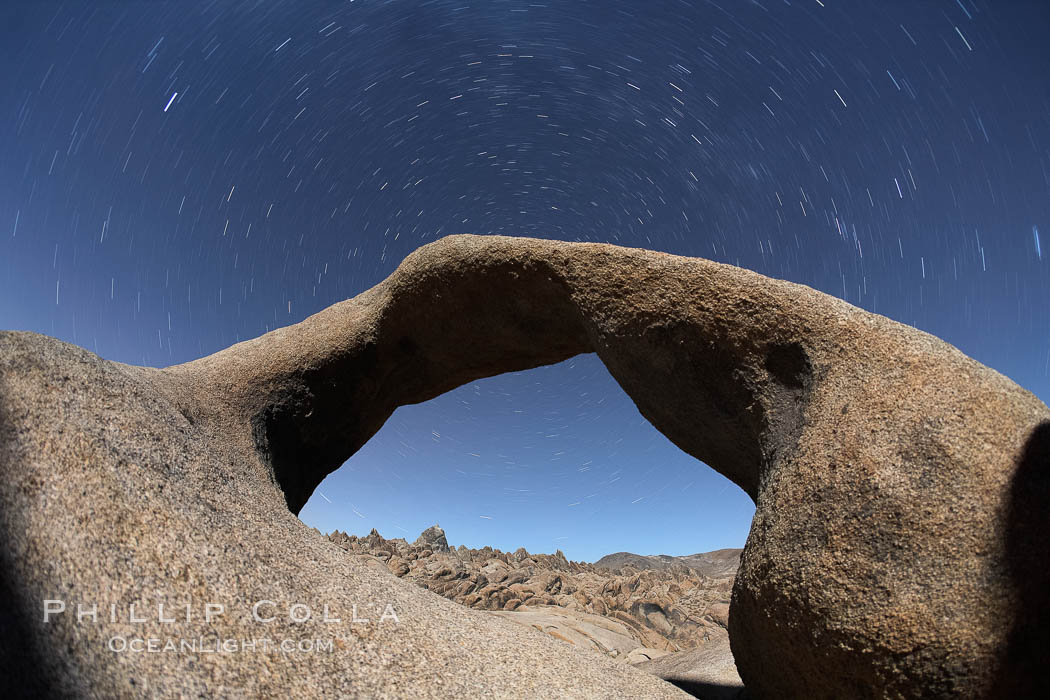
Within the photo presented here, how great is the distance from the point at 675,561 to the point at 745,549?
108 ft

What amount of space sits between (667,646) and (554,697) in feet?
34.6

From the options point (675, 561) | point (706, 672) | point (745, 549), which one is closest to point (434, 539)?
point (675, 561)

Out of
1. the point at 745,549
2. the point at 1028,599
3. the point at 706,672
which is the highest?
the point at 745,549

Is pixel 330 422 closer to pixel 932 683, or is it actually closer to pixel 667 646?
pixel 932 683

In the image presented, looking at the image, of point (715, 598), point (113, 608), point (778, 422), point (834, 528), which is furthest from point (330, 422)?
point (715, 598)

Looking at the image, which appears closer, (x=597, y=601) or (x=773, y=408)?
(x=773, y=408)

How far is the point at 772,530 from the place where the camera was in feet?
11.6

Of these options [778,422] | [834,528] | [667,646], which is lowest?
[667,646]

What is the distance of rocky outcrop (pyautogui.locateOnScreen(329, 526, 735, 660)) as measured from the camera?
10734mm

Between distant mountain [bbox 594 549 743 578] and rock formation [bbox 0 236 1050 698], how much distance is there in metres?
27.3

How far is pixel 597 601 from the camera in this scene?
13.9 meters

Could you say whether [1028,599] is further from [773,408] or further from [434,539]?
[434,539]

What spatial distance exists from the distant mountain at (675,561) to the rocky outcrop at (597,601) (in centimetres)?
911

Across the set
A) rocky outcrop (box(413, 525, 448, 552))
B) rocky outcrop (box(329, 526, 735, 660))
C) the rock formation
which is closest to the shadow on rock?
the rock formation
